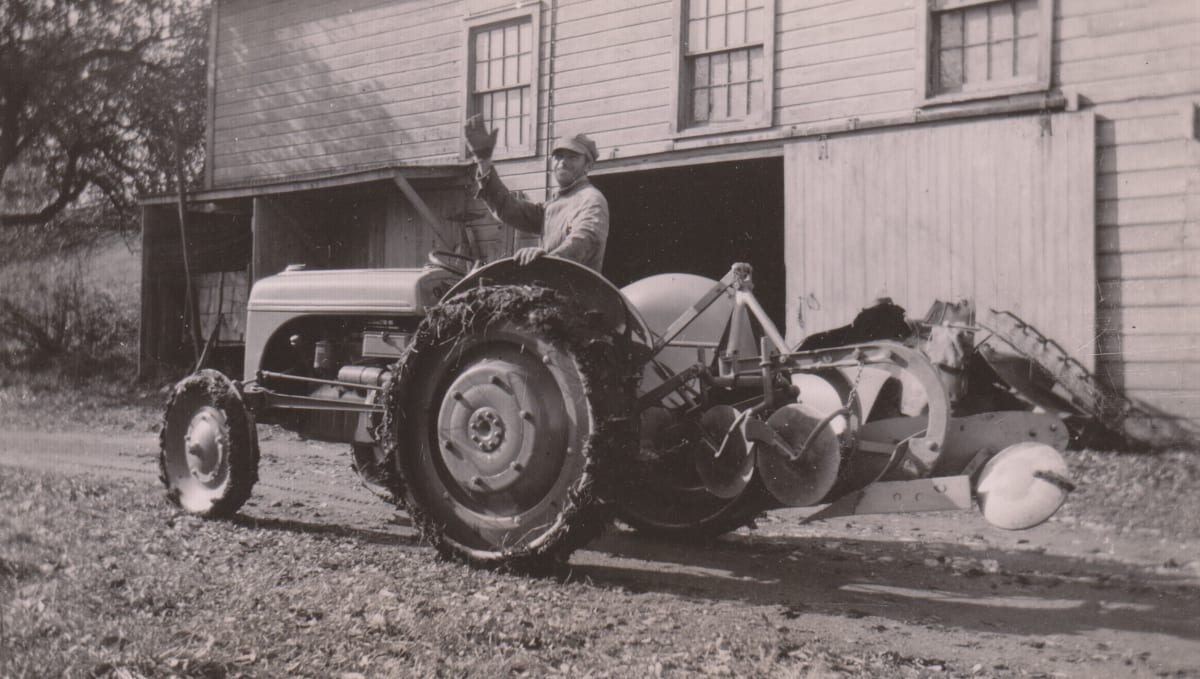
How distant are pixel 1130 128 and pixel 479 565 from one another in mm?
6109

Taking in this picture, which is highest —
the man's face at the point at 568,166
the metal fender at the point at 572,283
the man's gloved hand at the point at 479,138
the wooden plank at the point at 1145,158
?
the wooden plank at the point at 1145,158

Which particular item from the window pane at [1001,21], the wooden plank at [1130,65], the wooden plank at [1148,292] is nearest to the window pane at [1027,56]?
the window pane at [1001,21]

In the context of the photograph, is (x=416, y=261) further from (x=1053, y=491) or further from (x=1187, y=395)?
(x=1053, y=491)

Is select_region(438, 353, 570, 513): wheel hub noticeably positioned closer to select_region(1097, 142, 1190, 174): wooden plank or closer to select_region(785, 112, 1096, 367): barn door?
select_region(785, 112, 1096, 367): barn door

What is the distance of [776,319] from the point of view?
1132 cm

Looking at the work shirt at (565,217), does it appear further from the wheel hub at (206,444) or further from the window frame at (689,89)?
the window frame at (689,89)

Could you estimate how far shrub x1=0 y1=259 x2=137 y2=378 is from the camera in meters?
5.60

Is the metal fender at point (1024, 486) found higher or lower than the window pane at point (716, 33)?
lower

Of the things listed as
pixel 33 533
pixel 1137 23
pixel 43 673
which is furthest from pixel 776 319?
pixel 43 673

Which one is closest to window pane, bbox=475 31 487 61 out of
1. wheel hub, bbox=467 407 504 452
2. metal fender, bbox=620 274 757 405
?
metal fender, bbox=620 274 757 405

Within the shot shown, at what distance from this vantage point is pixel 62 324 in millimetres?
7867

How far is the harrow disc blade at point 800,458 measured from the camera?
12.5ft

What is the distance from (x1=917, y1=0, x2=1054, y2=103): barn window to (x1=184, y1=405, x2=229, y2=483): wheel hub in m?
6.23

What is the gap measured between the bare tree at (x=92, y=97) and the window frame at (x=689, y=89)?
4.91 m
